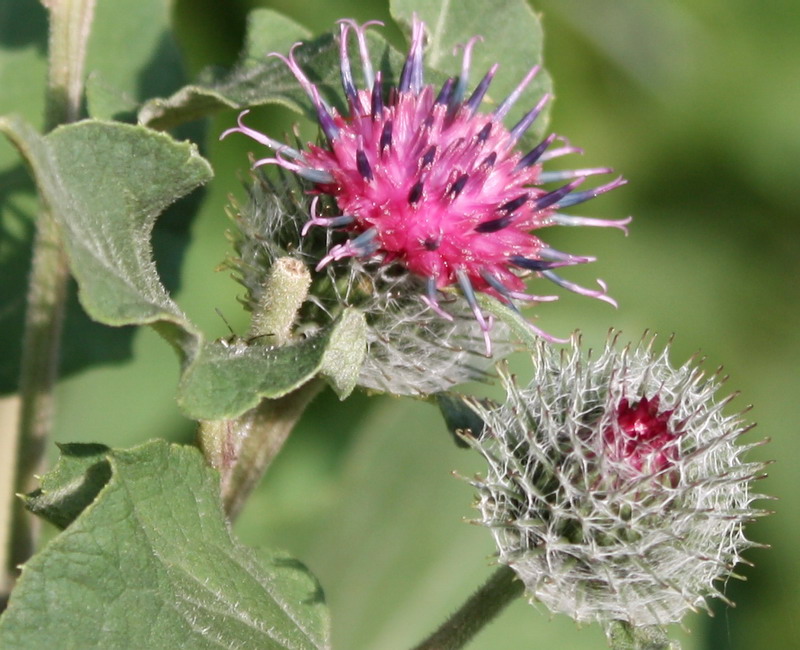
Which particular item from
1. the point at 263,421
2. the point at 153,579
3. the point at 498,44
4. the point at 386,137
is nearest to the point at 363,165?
the point at 386,137

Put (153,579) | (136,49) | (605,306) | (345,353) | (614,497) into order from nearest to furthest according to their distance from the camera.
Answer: (153,579)
(345,353)
(614,497)
(136,49)
(605,306)

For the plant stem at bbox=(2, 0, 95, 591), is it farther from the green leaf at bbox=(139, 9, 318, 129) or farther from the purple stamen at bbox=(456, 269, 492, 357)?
the purple stamen at bbox=(456, 269, 492, 357)

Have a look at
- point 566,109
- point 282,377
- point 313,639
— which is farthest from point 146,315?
point 566,109

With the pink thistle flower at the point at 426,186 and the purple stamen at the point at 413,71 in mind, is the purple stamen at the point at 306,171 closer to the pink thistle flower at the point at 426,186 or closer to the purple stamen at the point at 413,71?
the pink thistle flower at the point at 426,186

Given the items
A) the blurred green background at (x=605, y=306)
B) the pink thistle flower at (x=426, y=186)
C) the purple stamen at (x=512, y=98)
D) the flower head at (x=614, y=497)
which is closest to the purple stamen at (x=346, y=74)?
the pink thistle flower at (x=426, y=186)

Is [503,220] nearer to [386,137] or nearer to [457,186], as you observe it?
[457,186]
